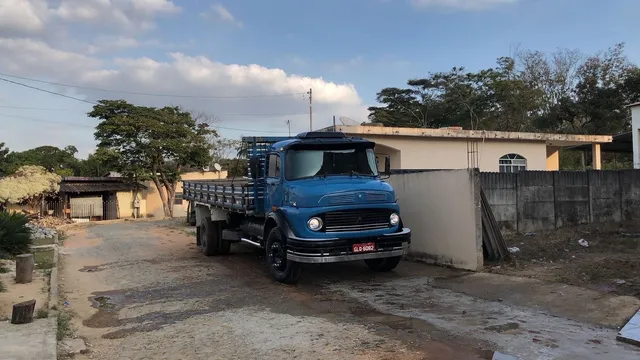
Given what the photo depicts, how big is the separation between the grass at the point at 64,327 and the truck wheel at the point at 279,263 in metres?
3.52

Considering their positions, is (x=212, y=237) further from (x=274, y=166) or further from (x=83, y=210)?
(x=83, y=210)

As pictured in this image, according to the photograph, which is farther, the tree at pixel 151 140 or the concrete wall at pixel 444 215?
the tree at pixel 151 140

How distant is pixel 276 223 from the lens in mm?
9203

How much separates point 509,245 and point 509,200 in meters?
1.40

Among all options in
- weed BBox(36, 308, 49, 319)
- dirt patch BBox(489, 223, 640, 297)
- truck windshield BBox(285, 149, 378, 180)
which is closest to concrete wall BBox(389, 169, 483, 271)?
dirt patch BBox(489, 223, 640, 297)

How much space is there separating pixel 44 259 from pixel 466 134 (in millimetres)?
15879

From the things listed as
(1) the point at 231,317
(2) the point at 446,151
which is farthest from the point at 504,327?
(2) the point at 446,151

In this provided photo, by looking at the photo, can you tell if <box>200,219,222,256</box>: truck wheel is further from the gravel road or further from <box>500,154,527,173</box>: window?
<box>500,154,527,173</box>: window

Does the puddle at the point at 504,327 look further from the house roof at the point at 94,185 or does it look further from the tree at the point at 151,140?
the house roof at the point at 94,185

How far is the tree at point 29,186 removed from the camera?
30.8m

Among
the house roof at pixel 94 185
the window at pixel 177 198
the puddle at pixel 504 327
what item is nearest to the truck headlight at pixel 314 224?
the puddle at pixel 504 327

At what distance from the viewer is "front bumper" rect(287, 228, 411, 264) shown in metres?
8.34

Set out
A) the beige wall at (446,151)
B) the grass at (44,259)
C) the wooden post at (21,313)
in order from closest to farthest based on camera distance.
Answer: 1. the wooden post at (21,313)
2. the grass at (44,259)
3. the beige wall at (446,151)

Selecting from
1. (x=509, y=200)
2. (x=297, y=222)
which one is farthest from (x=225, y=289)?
(x=509, y=200)
